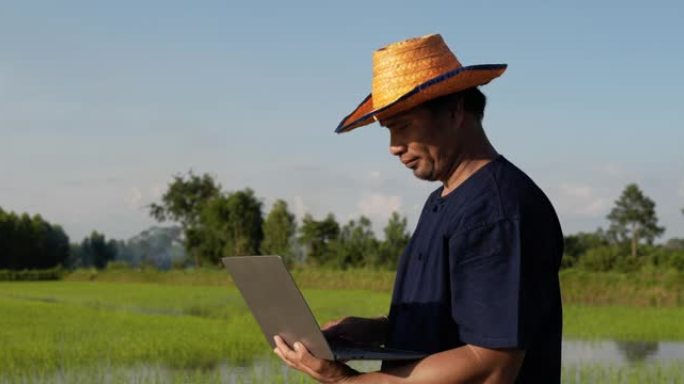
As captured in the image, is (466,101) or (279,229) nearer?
(466,101)

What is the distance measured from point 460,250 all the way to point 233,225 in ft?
131

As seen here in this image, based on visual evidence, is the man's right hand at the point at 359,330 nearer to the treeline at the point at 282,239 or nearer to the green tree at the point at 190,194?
the treeline at the point at 282,239

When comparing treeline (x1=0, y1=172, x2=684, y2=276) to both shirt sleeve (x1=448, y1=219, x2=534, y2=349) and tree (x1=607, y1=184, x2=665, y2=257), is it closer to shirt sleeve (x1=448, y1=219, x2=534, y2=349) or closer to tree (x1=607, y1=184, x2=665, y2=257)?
tree (x1=607, y1=184, x2=665, y2=257)

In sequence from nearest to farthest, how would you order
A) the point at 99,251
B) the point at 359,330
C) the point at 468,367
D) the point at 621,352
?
the point at 468,367, the point at 359,330, the point at 621,352, the point at 99,251

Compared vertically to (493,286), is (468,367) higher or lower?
lower

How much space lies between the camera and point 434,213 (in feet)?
5.60

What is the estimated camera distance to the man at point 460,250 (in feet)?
5.00

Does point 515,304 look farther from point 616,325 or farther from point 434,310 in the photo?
point 616,325

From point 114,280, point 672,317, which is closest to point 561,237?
point 672,317

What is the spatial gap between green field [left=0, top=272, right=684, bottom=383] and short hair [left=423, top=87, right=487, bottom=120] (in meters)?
5.72

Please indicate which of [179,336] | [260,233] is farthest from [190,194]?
[179,336]

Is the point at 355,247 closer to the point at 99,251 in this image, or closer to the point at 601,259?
the point at 601,259

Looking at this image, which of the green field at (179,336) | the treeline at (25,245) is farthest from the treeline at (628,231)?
the treeline at (25,245)

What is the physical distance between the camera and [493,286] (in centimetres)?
152
